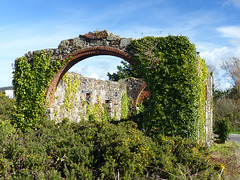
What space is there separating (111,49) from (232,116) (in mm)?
13927

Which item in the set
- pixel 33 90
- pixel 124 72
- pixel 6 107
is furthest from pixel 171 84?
pixel 124 72

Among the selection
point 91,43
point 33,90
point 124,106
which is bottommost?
point 124,106

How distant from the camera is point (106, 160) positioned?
4.21 m

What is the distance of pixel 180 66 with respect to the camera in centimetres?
654

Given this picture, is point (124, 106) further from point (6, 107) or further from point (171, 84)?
point (171, 84)

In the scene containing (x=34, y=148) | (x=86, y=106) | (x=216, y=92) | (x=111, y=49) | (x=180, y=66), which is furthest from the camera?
(x=216, y=92)

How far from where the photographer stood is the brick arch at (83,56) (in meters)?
7.16

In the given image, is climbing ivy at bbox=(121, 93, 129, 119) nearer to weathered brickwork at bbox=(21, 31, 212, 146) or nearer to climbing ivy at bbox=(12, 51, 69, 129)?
weathered brickwork at bbox=(21, 31, 212, 146)

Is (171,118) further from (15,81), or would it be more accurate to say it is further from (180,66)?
(15,81)

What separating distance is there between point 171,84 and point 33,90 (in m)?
4.57

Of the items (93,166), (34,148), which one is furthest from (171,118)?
(34,148)

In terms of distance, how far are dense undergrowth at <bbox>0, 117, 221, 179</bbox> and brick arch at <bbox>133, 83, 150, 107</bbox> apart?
1126cm

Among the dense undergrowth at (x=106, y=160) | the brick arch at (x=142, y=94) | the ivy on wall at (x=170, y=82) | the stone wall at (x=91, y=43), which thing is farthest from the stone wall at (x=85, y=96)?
the ivy on wall at (x=170, y=82)

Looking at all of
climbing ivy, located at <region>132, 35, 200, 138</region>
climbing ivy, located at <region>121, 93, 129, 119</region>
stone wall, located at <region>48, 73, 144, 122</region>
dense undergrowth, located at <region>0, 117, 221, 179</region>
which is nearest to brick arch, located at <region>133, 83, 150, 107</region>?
stone wall, located at <region>48, 73, 144, 122</region>
